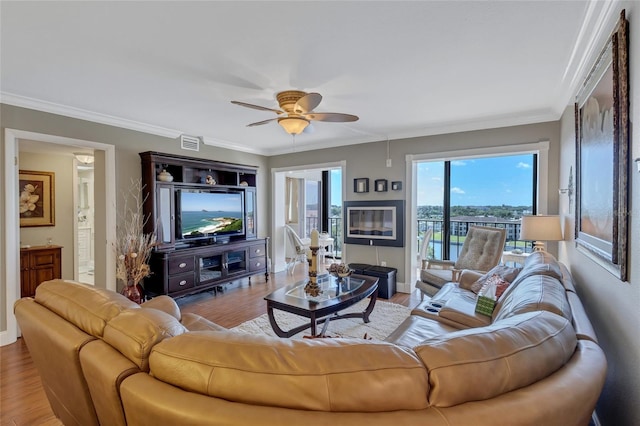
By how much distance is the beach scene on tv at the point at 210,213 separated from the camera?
443 centimetres

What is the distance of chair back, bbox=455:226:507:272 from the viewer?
3.70m

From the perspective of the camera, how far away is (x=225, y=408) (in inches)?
29.8

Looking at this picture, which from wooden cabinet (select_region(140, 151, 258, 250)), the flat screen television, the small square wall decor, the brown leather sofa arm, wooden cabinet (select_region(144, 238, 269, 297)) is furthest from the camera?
the small square wall decor

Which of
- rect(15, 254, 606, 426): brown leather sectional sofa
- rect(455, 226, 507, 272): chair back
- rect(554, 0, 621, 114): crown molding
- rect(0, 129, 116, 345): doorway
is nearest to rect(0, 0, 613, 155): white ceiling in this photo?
rect(554, 0, 621, 114): crown molding

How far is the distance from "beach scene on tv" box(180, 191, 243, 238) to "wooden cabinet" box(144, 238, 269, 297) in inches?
12.3

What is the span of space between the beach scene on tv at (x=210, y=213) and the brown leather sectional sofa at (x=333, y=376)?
3.42 meters

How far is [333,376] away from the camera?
31.2 inches

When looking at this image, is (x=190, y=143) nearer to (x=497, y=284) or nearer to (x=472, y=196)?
(x=497, y=284)

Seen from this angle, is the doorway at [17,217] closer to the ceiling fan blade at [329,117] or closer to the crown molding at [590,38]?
the ceiling fan blade at [329,117]

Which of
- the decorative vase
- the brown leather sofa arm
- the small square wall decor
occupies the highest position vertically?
the small square wall decor

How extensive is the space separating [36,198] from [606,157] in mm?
6489

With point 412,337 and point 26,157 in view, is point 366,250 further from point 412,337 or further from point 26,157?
A: point 26,157

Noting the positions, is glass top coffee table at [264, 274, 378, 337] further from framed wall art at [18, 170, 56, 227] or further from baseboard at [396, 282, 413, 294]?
framed wall art at [18, 170, 56, 227]

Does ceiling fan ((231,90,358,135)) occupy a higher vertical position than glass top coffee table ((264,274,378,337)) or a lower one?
higher
